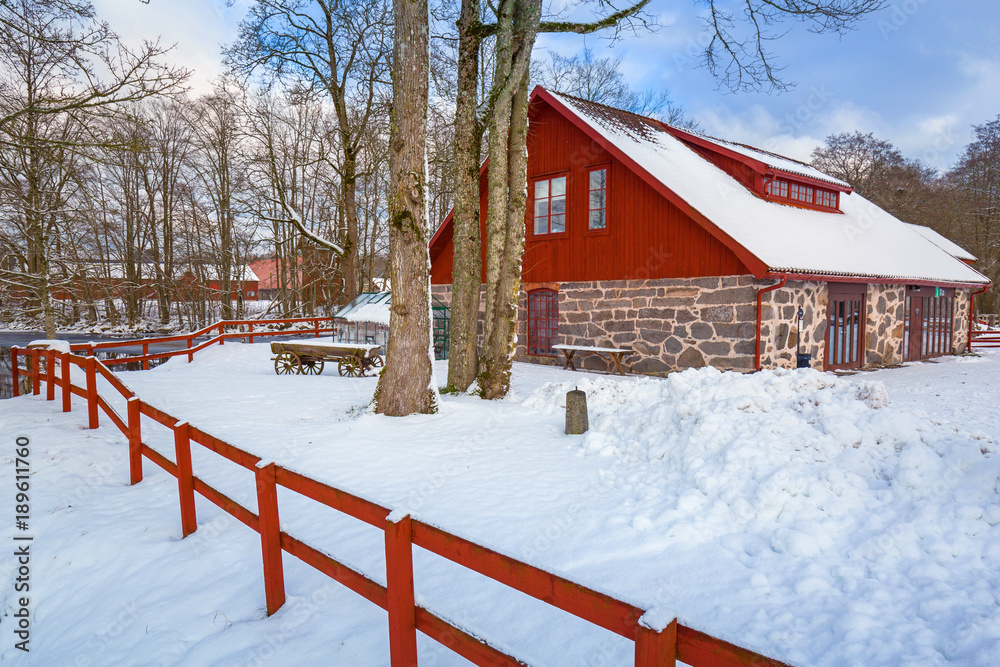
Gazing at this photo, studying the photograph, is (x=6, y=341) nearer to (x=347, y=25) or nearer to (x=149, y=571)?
(x=347, y=25)

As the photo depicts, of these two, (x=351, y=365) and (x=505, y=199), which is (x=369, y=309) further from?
(x=505, y=199)

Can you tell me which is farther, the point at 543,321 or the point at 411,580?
the point at 543,321

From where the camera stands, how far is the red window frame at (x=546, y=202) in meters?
14.4

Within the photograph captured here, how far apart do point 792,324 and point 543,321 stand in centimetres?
620

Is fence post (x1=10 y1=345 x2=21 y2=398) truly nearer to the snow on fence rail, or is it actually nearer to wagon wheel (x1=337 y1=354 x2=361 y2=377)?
wagon wheel (x1=337 y1=354 x2=361 y2=377)

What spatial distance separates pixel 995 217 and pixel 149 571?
1639 inches

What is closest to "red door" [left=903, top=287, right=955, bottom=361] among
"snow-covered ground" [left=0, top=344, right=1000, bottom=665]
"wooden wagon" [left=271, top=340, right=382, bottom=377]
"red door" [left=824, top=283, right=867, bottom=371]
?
"red door" [left=824, top=283, right=867, bottom=371]

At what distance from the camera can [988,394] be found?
10070 mm

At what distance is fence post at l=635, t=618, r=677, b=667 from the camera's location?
1.49 meters

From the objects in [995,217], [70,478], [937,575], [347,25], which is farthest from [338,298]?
[995,217]

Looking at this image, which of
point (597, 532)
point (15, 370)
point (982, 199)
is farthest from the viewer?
point (982, 199)

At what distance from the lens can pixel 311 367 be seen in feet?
46.4

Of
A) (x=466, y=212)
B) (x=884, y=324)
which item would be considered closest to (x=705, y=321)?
(x=466, y=212)

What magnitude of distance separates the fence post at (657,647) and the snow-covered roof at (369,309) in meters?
13.7
